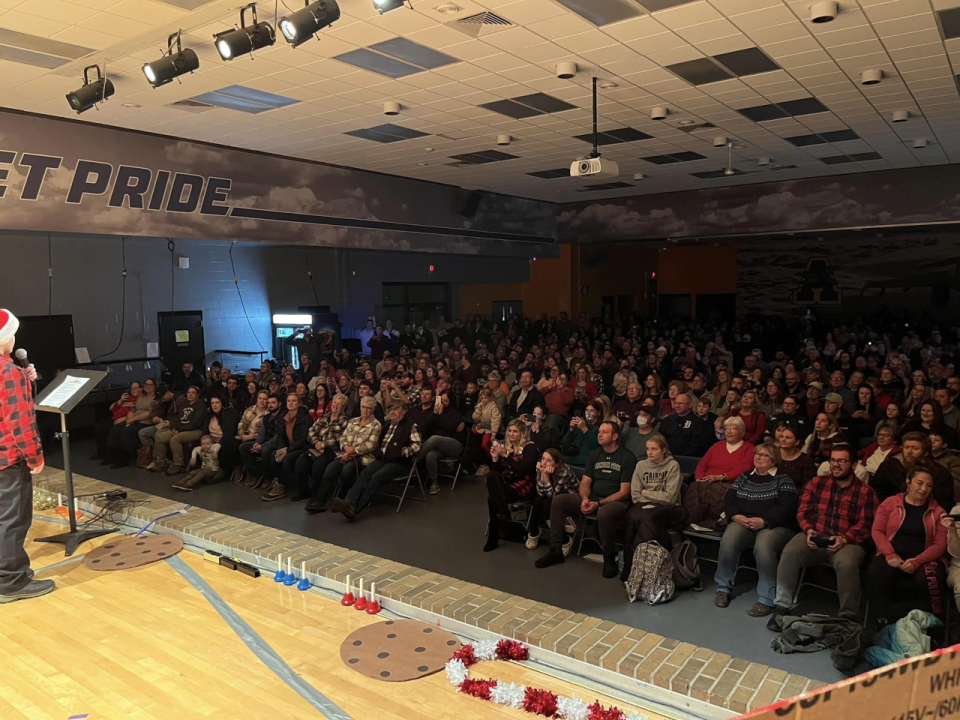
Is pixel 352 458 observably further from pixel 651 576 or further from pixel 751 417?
pixel 751 417

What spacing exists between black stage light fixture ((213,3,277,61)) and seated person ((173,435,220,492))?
15.7 feet

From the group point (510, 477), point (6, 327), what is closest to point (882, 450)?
point (510, 477)

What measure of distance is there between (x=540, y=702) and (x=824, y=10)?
471 cm

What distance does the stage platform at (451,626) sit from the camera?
9.68ft

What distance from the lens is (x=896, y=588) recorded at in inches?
158

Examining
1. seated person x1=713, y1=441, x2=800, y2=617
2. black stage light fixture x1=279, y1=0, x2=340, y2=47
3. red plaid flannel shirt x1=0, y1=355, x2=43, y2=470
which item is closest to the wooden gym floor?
red plaid flannel shirt x1=0, y1=355, x2=43, y2=470

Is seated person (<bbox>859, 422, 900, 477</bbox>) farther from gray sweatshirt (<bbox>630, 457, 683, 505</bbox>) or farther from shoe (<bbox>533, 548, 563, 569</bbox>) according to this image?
shoe (<bbox>533, 548, 563, 569</bbox>)

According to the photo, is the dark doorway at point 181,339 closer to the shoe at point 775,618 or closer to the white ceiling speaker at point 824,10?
the shoe at point 775,618

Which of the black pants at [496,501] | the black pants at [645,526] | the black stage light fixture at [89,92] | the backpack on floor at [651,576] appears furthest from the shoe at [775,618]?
the black stage light fixture at [89,92]

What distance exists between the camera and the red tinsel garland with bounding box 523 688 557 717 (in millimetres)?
2922

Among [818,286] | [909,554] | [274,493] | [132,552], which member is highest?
[818,286]

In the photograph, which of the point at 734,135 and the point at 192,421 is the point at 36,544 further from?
the point at 734,135

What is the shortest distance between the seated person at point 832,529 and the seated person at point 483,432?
3.67m

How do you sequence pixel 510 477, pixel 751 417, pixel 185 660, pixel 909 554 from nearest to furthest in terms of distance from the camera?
pixel 185 660, pixel 909 554, pixel 510 477, pixel 751 417
